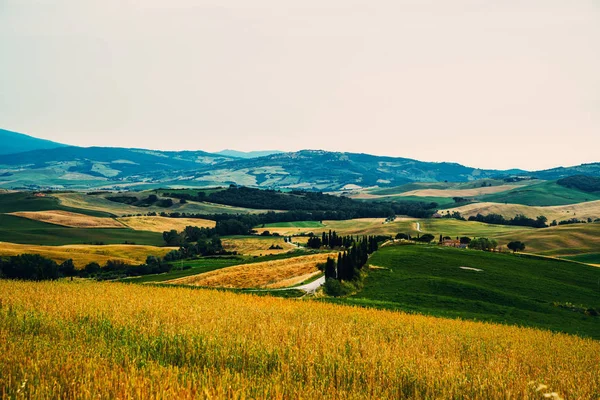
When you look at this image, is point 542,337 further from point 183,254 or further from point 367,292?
point 183,254

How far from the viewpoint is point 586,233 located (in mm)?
170000

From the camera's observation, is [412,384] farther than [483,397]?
Yes

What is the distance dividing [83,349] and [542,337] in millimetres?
27541

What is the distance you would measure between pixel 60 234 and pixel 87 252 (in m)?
47.3

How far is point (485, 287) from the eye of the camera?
209 ft

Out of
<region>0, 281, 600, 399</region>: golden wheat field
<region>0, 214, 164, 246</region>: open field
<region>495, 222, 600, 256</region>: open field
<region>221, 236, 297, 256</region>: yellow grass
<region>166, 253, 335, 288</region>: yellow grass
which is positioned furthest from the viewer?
<region>0, 214, 164, 246</region>: open field

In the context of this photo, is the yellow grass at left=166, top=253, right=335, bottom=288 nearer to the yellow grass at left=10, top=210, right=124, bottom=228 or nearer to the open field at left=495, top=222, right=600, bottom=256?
the open field at left=495, top=222, right=600, bottom=256

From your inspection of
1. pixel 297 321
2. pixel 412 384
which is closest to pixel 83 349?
pixel 412 384

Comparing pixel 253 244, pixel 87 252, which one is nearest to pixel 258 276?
pixel 87 252

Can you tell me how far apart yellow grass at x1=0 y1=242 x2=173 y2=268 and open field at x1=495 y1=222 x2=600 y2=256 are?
11493 cm

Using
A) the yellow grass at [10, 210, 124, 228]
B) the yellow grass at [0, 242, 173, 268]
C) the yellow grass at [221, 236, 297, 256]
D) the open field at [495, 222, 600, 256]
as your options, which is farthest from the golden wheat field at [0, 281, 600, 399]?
the yellow grass at [10, 210, 124, 228]

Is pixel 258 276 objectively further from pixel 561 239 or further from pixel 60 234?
pixel 561 239

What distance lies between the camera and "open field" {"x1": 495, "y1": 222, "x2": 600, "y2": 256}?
149875 mm

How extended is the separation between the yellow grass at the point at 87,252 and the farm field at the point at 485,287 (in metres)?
70.9
